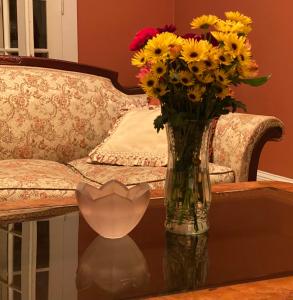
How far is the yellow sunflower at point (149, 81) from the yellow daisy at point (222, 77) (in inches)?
5.2

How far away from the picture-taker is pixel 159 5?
414 cm

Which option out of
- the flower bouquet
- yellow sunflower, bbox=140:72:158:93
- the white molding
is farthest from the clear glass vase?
the white molding

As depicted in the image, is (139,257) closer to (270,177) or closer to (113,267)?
(113,267)

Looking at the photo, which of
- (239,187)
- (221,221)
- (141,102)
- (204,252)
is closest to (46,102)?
(141,102)

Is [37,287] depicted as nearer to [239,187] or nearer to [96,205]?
[96,205]

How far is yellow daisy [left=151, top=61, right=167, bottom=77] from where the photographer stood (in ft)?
3.81

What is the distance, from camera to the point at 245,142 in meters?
2.25

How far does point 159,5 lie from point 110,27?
1.50 feet

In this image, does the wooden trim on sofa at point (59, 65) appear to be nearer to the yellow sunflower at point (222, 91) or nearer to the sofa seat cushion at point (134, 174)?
the sofa seat cushion at point (134, 174)

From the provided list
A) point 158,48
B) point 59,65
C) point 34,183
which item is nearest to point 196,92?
point 158,48

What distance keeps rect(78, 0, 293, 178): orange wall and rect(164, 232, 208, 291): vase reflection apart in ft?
7.10

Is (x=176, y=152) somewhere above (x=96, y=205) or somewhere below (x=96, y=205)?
above

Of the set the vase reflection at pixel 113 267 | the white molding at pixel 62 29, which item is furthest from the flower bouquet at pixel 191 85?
the white molding at pixel 62 29

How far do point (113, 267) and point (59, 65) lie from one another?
1.92 meters
